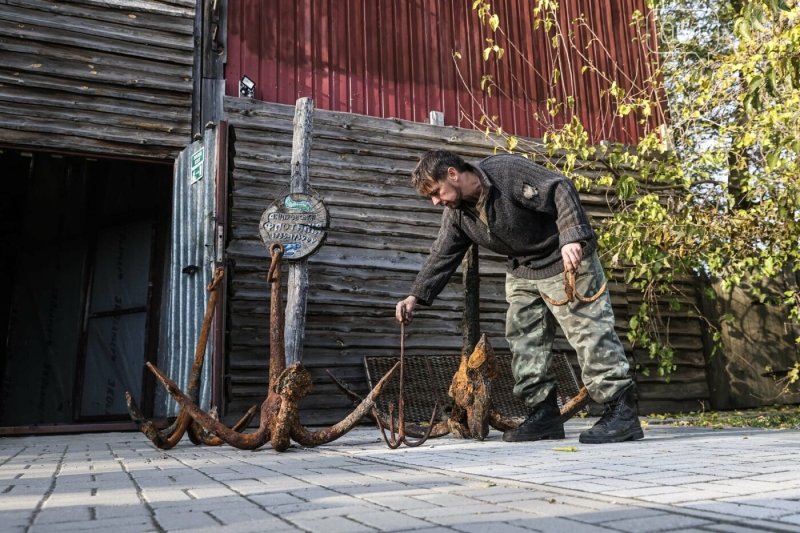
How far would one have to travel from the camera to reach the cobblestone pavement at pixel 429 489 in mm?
Answer: 1852

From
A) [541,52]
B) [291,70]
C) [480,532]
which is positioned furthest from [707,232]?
[480,532]

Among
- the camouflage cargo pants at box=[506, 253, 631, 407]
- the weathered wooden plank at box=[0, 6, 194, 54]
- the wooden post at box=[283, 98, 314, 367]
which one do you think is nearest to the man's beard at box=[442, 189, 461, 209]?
the camouflage cargo pants at box=[506, 253, 631, 407]

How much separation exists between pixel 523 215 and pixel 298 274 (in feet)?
8.63

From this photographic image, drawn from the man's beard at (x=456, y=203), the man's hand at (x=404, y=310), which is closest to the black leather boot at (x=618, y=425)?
the man's hand at (x=404, y=310)

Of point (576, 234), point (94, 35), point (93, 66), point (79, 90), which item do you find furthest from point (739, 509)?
point (94, 35)

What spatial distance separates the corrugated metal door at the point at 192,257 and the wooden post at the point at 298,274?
680 millimetres

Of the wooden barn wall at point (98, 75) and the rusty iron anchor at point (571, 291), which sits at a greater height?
the wooden barn wall at point (98, 75)

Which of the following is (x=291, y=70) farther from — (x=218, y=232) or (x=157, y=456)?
(x=157, y=456)

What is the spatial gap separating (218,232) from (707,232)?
16.6 ft

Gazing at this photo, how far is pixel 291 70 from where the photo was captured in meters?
7.96

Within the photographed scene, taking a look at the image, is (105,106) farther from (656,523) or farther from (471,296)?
(656,523)

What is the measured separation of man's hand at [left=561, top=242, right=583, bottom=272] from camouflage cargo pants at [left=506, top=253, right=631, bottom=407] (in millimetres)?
372

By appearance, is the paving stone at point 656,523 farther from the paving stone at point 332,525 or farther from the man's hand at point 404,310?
the man's hand at point 404,310

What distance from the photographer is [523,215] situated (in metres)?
4.27
